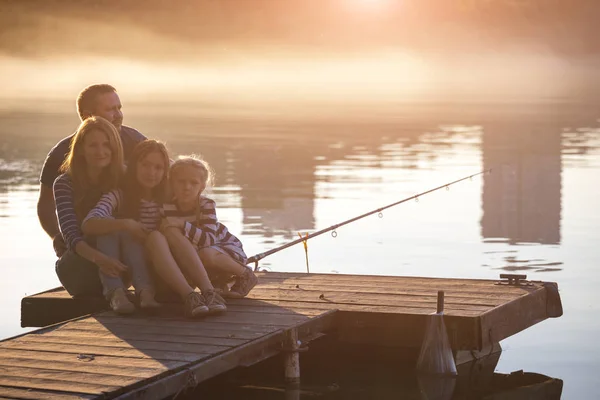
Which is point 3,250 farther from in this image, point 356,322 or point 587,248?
point 356,322

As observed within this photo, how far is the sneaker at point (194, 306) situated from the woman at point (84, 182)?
2.07ft

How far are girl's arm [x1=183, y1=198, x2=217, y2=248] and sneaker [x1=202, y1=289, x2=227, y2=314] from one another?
0.30 meters

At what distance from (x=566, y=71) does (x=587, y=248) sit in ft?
384

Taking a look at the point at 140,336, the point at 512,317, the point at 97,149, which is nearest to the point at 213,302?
the point at 140,336

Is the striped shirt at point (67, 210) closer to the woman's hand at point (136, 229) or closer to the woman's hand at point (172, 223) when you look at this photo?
the woman's hand at point (136, 229)

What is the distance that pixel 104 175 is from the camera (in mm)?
7934

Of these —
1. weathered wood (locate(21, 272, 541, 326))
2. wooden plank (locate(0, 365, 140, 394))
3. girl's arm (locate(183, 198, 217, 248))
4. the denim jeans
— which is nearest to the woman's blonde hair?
the denim jeans

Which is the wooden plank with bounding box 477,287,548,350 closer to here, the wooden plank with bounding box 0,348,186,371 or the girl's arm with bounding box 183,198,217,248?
the girl's arm with bounding box 183,198,217,248

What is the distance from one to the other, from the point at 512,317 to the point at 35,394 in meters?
2.92

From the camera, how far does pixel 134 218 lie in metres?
7.83

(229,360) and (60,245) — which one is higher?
(60,245)

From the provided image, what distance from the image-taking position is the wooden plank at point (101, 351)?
21.6 feet

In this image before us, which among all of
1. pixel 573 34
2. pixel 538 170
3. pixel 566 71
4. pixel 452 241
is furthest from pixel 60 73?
pixel 452 241

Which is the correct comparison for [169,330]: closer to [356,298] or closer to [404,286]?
[356,298]
